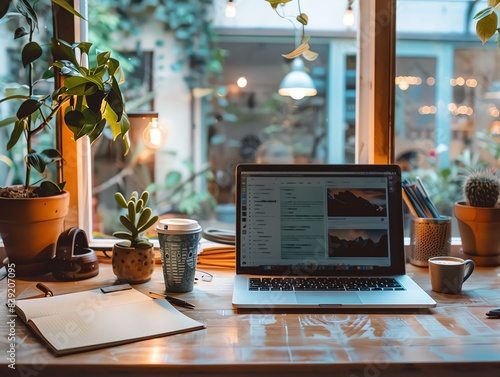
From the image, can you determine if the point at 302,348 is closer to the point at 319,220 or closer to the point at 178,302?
the point at 178,302

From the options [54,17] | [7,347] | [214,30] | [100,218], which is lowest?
[7,347]

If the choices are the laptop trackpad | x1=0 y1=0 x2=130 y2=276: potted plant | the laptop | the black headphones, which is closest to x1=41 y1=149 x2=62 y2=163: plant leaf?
x1=0 y1=0 x2=130 y2=276: potted plant

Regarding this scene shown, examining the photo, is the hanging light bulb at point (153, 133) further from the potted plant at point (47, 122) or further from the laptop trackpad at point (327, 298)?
the laptop trackpad at point (327, 298)

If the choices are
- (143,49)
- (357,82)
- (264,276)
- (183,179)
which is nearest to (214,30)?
(143,49)

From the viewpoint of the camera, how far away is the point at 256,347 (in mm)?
902

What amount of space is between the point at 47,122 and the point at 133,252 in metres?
0.39

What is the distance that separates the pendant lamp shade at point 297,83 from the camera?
6.20 feet

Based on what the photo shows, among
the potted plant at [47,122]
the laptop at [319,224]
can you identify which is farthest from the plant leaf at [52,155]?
the laptop at [319,224]

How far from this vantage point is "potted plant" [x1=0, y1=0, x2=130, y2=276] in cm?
122

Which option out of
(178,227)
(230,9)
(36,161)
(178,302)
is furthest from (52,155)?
(230,9)

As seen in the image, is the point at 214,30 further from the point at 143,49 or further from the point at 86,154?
the point at 86,154

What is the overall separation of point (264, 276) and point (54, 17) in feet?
2.97

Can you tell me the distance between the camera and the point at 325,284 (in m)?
1.19

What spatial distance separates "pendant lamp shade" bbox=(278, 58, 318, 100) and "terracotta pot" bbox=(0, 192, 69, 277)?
91cm
